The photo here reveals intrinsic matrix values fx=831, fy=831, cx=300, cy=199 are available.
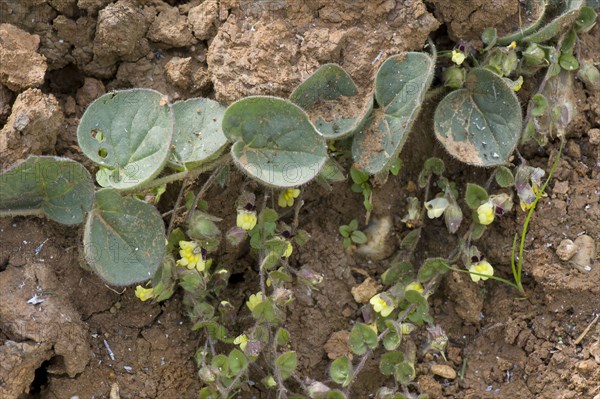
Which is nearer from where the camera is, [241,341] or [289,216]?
[241,341]

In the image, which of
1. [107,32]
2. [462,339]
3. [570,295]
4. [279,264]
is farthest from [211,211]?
[570,295]

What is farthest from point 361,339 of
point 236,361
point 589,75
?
point 589,75

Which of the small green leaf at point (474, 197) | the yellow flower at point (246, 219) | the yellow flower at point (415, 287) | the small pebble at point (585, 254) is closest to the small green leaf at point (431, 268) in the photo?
the yellow flower at point (415, 287)

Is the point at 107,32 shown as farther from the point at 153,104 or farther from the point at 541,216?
the point at 541,216

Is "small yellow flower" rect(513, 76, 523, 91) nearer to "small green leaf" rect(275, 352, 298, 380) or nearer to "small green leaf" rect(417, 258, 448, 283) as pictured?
"small green leaf" rect(417, 258, 448, 283)

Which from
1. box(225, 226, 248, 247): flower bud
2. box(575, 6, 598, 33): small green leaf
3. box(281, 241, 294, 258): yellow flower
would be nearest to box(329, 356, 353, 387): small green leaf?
box(281, 241, 294, 258): yellow flower

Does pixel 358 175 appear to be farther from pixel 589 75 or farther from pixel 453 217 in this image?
pixel 589 75
